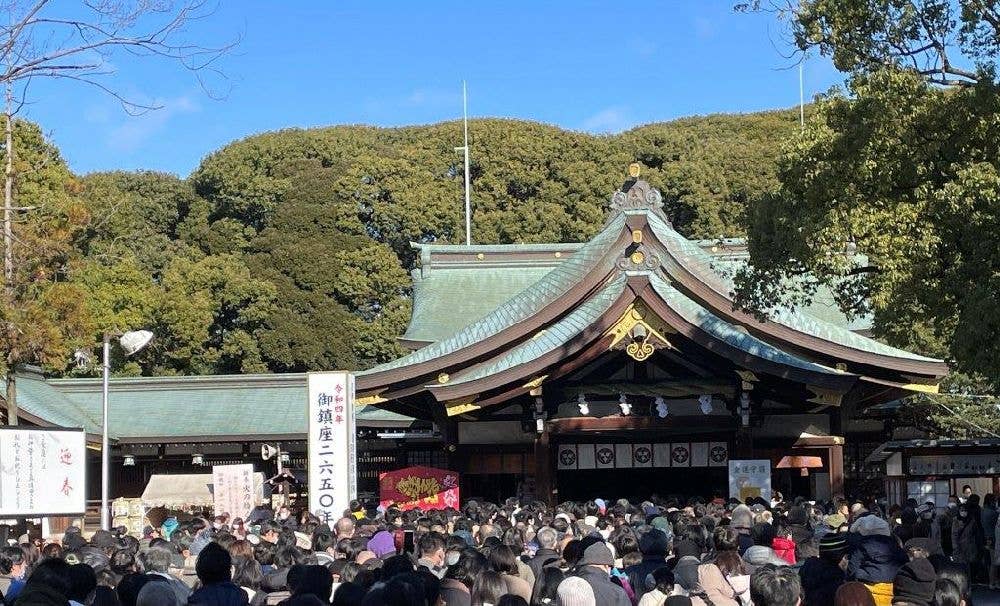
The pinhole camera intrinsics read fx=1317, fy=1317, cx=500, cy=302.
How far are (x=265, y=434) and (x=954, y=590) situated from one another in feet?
72.1

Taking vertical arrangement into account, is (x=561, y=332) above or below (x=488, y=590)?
above

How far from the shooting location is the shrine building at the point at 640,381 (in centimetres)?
2094

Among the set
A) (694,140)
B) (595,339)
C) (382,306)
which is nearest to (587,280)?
(595,339)

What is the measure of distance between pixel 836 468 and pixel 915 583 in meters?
15.8

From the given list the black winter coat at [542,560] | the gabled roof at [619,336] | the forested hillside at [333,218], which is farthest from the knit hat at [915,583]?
the forested hillside at [333,218]

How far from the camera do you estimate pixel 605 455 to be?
77.2 feet

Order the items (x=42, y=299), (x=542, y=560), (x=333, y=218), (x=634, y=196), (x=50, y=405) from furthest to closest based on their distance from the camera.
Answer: (x=333, y=218)
(x=50, y=405)
(x=42, y=299)
(x=634, y=196)
(x=542, y=560)

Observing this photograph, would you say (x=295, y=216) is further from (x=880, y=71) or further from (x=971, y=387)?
(x=880, y=71)

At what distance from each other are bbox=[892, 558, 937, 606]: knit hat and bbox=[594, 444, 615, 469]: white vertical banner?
16.0 metres

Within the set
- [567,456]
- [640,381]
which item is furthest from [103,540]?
[567,456]

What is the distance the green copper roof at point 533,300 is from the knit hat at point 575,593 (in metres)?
15.6

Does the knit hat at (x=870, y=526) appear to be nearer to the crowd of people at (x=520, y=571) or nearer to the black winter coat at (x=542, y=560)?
the crowd of people at (x=520, y=571)

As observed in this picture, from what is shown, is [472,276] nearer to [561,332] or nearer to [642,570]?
[561,332]

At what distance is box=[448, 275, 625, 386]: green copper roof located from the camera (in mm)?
21031
